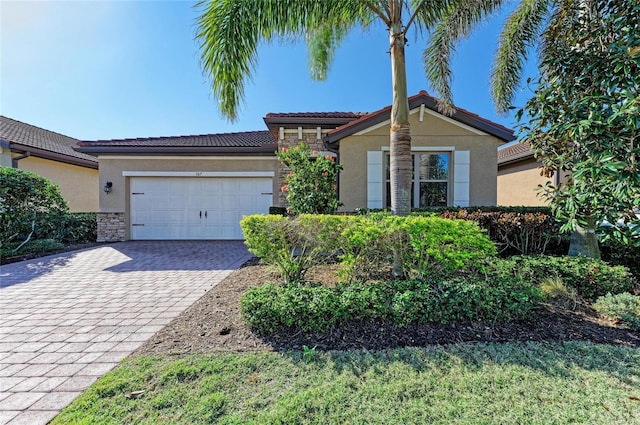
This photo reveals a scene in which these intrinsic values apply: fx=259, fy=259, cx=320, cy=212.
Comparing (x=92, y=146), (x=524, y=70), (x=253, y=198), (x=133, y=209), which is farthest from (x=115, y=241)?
(x=524, y=70)

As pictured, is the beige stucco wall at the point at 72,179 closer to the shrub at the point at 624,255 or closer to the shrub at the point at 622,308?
the shrub at the point at 622,308

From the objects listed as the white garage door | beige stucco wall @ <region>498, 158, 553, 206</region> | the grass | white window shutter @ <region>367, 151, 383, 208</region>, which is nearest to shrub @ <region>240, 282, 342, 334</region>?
→ the grass

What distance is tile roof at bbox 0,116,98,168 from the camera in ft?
38.7

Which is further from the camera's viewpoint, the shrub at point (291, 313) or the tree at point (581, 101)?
the tree at point (581, 101)

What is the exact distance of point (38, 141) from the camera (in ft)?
43.5

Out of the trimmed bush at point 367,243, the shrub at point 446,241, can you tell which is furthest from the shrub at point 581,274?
the trimmed bush at point 367,243

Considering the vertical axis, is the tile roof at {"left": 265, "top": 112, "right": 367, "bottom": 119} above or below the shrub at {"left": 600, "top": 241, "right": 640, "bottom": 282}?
above

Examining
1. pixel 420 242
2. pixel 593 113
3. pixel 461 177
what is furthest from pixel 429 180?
pixel 420 242

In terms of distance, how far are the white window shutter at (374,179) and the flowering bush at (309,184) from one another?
1.94 meters

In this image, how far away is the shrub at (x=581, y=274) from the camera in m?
4.27

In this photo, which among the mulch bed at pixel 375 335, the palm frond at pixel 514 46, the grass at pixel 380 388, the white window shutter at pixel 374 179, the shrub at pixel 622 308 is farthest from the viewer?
the white window shutter at pixel 374 179

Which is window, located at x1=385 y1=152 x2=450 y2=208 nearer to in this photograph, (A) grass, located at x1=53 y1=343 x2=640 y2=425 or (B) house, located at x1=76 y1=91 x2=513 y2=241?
(B) house, located at x1=76 y1=91 x2=513 y2=241

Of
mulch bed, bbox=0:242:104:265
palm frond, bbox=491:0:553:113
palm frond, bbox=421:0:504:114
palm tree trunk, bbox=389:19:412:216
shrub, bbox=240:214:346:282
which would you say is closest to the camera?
shrub, bbox=240:214:346:282

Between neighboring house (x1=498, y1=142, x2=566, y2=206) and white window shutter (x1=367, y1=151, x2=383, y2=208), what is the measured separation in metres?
8.23
